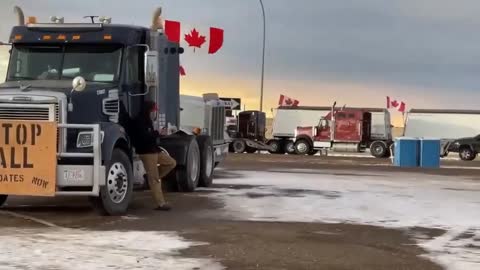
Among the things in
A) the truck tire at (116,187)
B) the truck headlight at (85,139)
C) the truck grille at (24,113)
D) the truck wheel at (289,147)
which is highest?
the truck grille at (24,113)

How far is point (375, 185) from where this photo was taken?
18391 mm

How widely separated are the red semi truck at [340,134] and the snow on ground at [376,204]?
82.6 feet

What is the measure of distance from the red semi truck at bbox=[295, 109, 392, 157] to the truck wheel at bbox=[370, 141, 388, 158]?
0.16 meters

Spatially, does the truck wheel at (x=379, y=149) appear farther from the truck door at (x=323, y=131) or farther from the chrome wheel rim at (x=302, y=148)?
the chrome wheel rim at (x=302, y=148)

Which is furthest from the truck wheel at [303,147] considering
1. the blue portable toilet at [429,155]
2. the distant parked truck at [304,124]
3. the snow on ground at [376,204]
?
the snow on ground at [376,204]

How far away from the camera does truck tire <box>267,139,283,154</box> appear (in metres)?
48.3

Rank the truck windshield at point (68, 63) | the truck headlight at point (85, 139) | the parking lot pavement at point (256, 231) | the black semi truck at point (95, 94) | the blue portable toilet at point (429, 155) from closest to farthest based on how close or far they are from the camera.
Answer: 1. the parking lot pavement at point (256, 231)
2. the black semi truck at point (95, 94)
3. the truck headlight at point (85, 139)
4. the truck windshield at point (68, 63)
5. the blue portable toilet at point (429, 155)

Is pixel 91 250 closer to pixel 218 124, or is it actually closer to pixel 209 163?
pixel 209 163

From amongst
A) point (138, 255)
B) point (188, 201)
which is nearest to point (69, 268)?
point (138, 255)

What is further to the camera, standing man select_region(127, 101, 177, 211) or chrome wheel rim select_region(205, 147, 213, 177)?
chrome wheel rim select_region(205, 147, 213, 177)

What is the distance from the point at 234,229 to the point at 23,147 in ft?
11.3

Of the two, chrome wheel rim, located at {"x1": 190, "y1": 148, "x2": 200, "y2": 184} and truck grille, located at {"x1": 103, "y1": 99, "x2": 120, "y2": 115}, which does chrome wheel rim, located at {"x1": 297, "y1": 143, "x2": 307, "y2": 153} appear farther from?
truck grille, located at {"x1": 103, "y1": 99, "x2": 120, "y2": 115}

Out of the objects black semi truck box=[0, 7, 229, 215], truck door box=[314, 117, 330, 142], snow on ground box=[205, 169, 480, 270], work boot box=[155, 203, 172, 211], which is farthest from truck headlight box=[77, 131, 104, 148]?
truck door box=[314, 117, 330, 142]

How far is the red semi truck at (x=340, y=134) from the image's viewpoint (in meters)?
45.8
